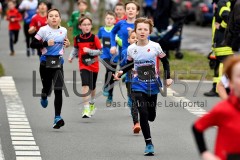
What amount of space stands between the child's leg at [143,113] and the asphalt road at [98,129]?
244 millimetres

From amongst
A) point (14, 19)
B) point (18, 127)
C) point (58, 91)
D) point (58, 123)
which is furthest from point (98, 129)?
point (14, 19)

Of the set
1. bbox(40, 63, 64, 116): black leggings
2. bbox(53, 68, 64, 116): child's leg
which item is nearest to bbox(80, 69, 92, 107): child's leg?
bbox(40, 63, 64, 116): black leggings

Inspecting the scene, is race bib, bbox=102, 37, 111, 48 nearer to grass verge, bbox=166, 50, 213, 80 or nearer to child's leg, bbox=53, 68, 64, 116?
child's leg, bbox=53, 68, 64, 116

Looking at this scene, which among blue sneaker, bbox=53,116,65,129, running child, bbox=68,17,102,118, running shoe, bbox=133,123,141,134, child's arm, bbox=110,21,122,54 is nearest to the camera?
running shoe, bbox=133,123,141,134

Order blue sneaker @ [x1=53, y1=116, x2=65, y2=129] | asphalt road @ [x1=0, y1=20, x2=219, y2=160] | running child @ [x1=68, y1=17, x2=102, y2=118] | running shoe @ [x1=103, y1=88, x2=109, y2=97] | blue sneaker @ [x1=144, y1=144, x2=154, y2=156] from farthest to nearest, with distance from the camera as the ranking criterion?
running shoe @ [x1=103, y1=88, x2=109, y2=97] < running child @ [x1=68, y1=17, x2=102, y2=118] < blue sneaker @ [x1=53, y1=116, x2=65, y2=129] < asphalt road @ [x1=0, y1=20, x2=219, y2=160] < blue sneaker @ [x1=144, y1=144, x2=154, y2=156]

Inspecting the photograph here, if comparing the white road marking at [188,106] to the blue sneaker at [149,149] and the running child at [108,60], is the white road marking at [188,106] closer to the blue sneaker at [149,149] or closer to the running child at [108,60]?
the running child at [108,60]

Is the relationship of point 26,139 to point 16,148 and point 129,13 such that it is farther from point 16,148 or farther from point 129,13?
point 129,13

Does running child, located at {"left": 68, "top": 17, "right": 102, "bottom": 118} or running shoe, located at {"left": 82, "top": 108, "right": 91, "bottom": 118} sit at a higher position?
running child, located at {"left": 68, "top": 17, "right": 102, "bottom": 118}

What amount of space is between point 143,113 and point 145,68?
2.50 feet

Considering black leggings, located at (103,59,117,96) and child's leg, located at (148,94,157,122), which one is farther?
black leggings, located at (103,59,117,96)

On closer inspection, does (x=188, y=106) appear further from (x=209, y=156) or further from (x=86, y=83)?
(x=209, y=156)

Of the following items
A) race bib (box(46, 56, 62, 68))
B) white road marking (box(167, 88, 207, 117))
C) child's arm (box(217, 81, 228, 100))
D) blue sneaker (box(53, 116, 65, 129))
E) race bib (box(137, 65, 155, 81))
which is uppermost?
child's arm (box(217, 81, 228, 100))

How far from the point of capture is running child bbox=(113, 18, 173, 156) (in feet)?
38.1

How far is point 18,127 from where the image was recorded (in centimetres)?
1363
